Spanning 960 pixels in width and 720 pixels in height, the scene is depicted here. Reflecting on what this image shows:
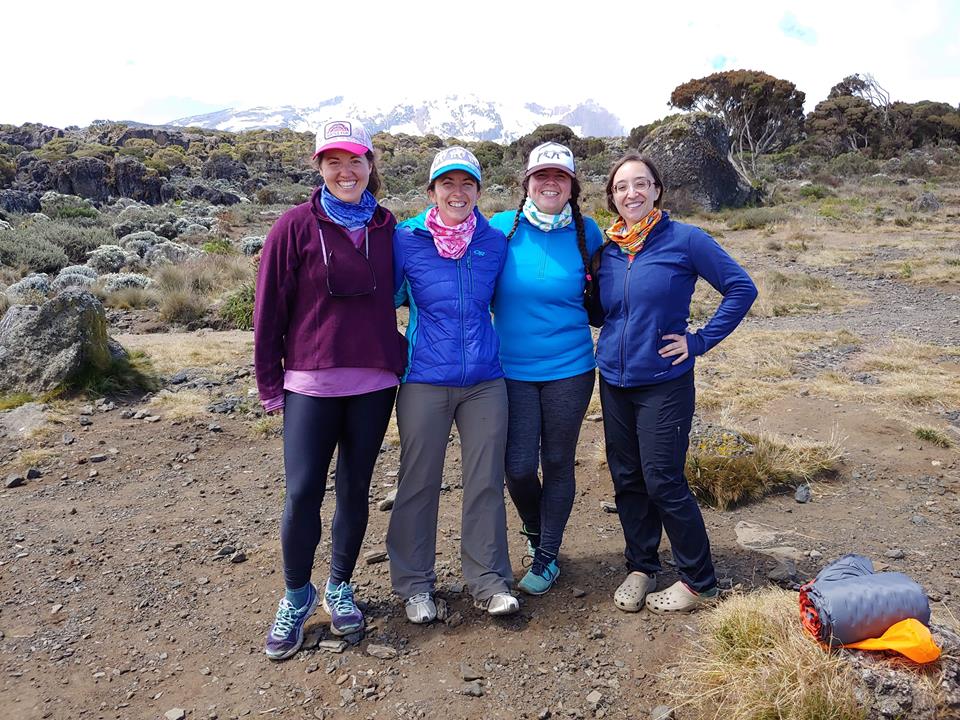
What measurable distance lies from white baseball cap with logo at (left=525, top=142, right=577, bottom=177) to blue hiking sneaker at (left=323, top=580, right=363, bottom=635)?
180cm

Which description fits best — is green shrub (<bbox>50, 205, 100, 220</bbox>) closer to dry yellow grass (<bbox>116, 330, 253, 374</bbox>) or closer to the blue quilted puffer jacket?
dry yellow grass (<bbox>116, 330, 253, 374</bbox>)

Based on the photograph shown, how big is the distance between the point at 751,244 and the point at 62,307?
12.4 meters

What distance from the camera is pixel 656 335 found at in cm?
259

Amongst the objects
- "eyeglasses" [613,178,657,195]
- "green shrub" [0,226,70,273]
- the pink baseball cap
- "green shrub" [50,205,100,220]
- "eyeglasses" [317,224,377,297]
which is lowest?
"green shrub" [0,226,70,273]

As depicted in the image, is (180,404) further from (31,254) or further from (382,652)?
(31,254)

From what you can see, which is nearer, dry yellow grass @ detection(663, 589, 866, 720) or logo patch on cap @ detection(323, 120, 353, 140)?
dry yellow grass @ detection(663, 589, 866, 720)

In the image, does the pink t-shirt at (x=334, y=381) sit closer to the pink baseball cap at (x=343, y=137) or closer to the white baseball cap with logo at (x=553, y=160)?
the pink baseball cap at (x=343, y=137)

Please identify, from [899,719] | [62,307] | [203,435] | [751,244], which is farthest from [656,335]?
[751,244]

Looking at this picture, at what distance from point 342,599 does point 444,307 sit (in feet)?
4.02

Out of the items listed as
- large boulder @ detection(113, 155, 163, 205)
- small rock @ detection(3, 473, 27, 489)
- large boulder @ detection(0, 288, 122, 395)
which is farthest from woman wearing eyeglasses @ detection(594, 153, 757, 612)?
large boulder @ detection(113, 155, 163, 205)

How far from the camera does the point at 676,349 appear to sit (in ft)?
8.44

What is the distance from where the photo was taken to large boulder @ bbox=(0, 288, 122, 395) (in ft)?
19.5

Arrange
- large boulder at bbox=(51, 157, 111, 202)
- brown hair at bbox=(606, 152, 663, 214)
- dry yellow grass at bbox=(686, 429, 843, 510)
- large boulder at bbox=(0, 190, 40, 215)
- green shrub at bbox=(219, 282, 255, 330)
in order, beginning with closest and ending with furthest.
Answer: brown hair at bbox=(606, 152, 663, 214) → dry yellow grass at bbox=(686, 429, 843, 510) → green shrub at bbox=(219, 282, 255, 330) → large boulder at bbox=(0, 190, 40, 215) → large boulder at bbox=(51, 157, 111, 202)

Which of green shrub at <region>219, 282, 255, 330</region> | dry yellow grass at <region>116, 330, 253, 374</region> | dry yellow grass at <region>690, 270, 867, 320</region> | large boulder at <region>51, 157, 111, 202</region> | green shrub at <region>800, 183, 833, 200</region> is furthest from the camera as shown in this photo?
large boulder at <region>51, 157, 111, 202</region>
